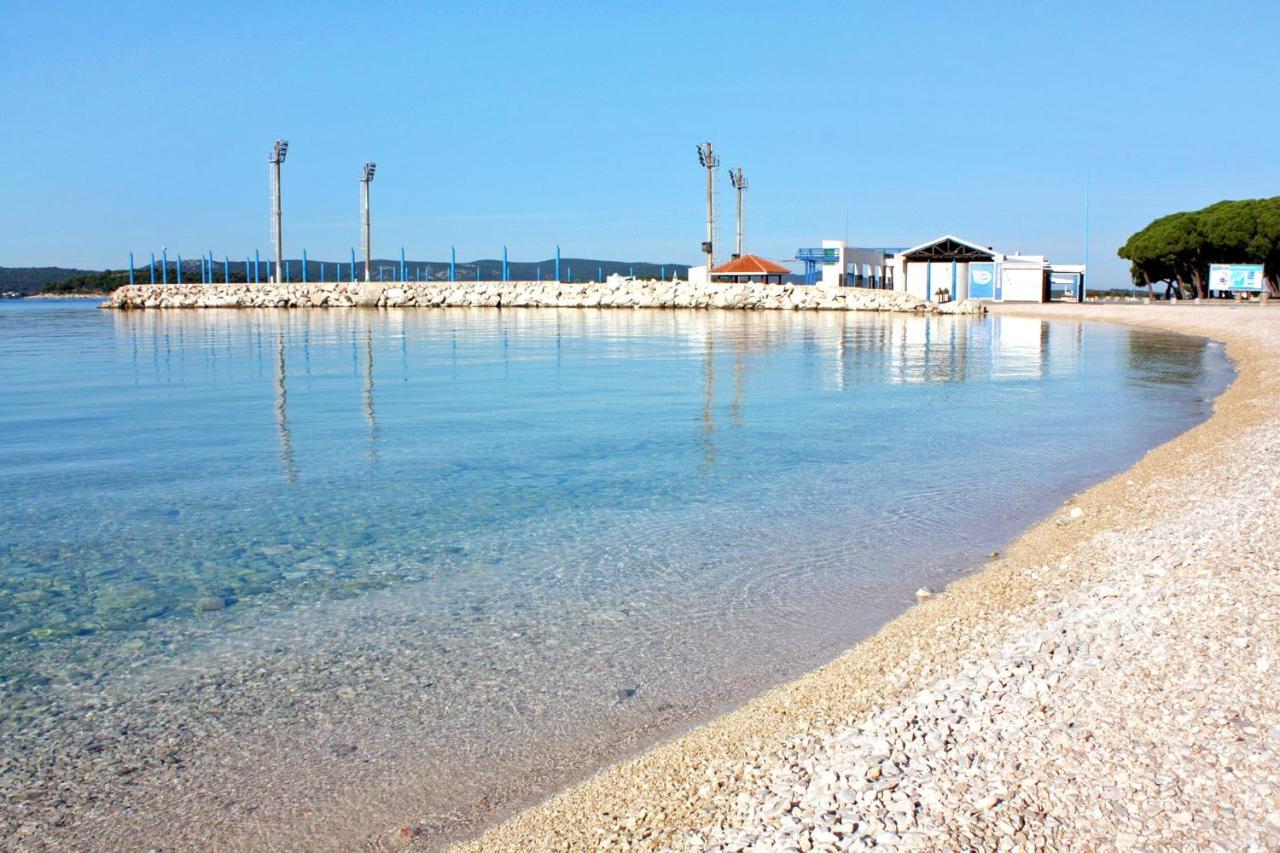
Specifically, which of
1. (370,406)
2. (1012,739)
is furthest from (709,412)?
(1012,739)

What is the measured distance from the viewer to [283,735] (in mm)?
4465

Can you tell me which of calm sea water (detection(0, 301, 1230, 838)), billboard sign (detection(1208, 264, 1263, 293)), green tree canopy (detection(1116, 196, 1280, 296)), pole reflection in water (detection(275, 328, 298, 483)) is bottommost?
calm sea water (detection(0, 301, 1230, 838))

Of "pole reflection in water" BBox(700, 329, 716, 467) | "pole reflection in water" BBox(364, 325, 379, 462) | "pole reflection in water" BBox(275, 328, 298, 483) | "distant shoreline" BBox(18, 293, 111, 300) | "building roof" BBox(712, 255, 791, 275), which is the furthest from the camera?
"distant shoreline" BBox(18, 293, 111, 300)

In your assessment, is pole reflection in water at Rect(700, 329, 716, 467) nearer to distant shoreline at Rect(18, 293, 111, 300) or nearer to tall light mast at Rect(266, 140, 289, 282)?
tall light mast at Rect(266, 140, 289, 282)

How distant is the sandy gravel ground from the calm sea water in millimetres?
513

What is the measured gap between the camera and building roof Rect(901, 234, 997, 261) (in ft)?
204

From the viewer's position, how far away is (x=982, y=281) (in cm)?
6431

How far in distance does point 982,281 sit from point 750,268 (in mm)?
17744

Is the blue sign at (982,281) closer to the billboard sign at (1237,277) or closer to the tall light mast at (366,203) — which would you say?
the billboard sign at (1237,277)

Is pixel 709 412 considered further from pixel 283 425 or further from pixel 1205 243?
pixel 1205 243

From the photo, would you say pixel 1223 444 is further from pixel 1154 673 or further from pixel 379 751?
pixel 379 751

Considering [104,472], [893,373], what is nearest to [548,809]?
[104,472]

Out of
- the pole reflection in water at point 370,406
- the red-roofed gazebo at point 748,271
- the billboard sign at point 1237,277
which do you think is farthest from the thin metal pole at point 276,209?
the billboard sign at point 1237,277

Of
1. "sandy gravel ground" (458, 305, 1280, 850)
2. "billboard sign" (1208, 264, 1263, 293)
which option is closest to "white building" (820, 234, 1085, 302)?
"billboard sign" (1208, 264, 1263, 293)
